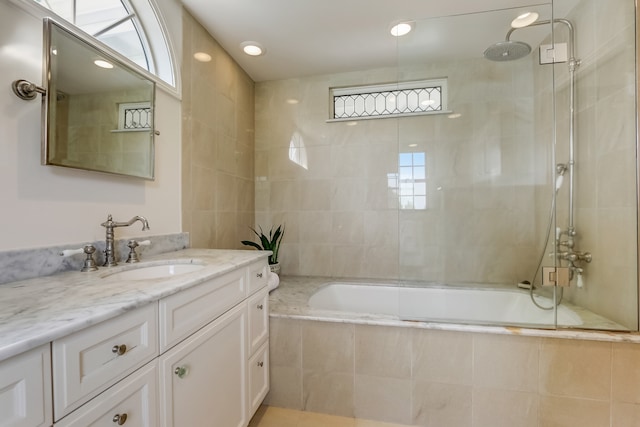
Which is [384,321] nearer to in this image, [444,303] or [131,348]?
[444,303]

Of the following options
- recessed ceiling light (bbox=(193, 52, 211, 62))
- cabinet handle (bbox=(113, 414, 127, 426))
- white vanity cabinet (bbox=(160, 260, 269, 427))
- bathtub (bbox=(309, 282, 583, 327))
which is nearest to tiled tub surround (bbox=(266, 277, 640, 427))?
bathtub (bbox=(309, 282, 583, 327))

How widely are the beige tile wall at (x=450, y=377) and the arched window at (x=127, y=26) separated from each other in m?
1.67

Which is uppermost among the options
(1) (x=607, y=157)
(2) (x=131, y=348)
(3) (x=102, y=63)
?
(3) (x=102, y=63)

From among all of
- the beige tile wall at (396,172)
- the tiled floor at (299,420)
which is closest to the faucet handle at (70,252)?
the tiled floor at (299,420)

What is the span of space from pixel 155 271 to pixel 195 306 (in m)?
0.45

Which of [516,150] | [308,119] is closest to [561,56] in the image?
[516,150]

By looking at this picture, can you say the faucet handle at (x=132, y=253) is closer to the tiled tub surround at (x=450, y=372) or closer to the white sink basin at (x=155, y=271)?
the white sink basin at (x=155, y=271)

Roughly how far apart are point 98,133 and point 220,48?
4.53ft

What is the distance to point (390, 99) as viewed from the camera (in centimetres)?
262

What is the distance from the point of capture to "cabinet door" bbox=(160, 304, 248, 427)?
897 mm

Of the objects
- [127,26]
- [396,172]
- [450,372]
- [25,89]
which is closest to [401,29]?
[396,172]

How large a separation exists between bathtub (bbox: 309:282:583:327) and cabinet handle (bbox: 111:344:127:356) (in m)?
1.29

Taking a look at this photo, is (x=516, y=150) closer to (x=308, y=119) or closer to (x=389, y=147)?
(x=389, y=147)

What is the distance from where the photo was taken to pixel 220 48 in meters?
2.22
